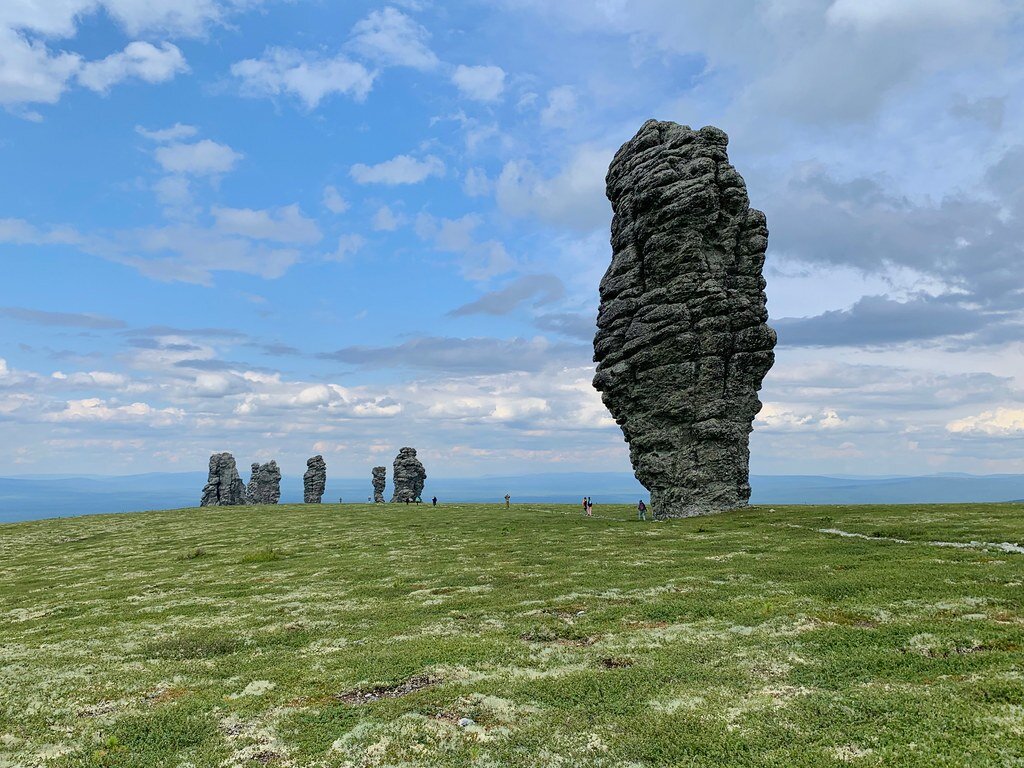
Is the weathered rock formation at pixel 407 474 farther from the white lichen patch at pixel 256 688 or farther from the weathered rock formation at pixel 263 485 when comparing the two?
the white lichen patch at pixel 256 688

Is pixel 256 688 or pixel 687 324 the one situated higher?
pixel 687 324

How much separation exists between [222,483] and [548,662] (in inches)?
6540

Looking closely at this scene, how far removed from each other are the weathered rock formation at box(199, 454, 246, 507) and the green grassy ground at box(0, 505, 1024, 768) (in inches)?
5050

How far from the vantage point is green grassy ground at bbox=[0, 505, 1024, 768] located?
41.4ft

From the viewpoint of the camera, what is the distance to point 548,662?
18125 mm

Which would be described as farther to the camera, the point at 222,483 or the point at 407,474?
the point at 222,483

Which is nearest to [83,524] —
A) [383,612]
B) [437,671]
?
[383,612]

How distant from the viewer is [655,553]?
39.0 metres

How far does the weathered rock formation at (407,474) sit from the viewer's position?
151250 millimetres

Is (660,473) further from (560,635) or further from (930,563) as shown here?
(560,635)

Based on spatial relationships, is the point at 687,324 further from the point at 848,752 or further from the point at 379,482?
the point at 379,482

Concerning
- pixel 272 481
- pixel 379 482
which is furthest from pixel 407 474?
pixel 272 481

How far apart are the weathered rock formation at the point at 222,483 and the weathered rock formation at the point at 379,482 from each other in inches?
1536

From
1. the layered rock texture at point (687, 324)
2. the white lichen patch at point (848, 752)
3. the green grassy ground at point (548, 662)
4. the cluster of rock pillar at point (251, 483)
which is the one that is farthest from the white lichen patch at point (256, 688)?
the cluster of rock pillar at point (251, 483)
